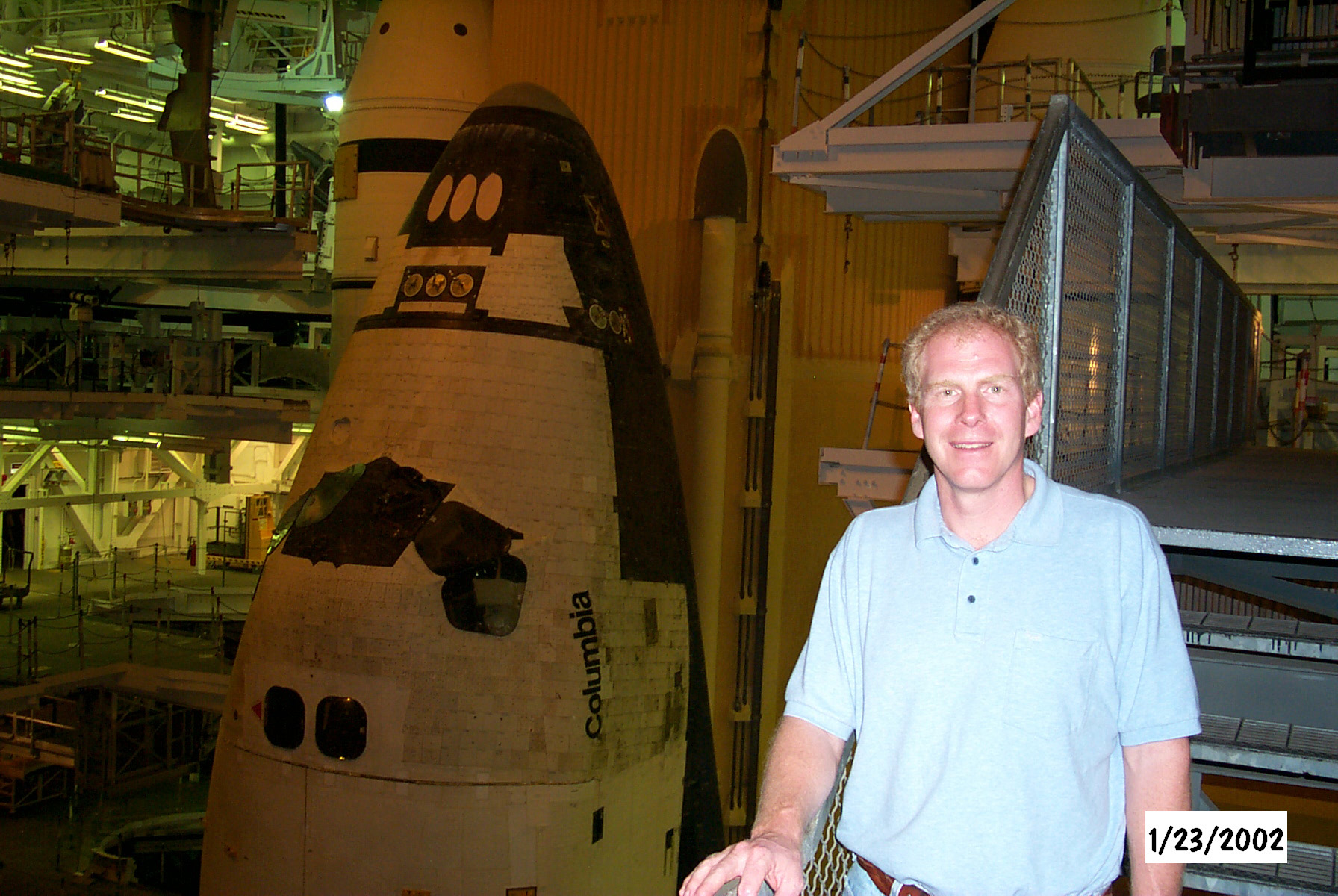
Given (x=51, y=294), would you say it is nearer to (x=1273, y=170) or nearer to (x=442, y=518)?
(x=442, y=518)

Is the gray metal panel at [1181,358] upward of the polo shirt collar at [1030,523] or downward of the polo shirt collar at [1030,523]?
upward

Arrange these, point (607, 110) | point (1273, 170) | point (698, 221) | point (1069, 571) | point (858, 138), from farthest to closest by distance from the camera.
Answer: point (607, 110), point (698, 221), point (858, 138), point (1273, 170), point (1069, 571)

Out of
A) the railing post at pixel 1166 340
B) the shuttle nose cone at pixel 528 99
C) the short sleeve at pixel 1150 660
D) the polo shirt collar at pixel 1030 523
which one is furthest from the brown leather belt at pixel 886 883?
the shuttle nose cone at pixel 528 99

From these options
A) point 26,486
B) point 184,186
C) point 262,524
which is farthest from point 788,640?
point 26,486

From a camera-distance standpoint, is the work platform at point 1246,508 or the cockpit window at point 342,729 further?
the cockpit window at point 342,729

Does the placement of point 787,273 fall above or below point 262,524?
above

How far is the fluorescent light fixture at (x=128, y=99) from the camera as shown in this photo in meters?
23.6

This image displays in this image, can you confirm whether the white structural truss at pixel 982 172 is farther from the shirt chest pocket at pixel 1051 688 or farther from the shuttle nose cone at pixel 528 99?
the shirt chest pocket at pixel 1051 688

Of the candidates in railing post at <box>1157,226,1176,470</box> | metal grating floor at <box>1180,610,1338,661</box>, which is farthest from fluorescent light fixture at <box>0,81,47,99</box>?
metal grating floor at <box>1180,610,1338,661</box>

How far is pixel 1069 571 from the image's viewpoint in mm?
2270

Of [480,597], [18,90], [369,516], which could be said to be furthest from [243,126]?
[480,597]

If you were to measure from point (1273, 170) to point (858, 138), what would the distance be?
3469 millimetres

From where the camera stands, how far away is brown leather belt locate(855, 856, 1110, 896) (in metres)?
2.29

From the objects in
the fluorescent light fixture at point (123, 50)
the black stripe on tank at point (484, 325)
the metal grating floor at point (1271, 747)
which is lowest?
the metal grating floor at point (1271, 747)
